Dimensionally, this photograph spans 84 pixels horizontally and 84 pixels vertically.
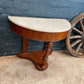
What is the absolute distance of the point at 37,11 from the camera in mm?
1142

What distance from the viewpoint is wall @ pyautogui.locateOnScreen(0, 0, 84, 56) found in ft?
3.46

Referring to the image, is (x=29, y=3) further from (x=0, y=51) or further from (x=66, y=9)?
(x=0, y=51)

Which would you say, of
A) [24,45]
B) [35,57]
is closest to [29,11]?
[24,45]

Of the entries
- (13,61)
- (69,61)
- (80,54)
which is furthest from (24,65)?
(80,54)

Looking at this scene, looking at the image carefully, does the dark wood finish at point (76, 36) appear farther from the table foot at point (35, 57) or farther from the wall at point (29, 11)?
the table foot at point (35, 57)

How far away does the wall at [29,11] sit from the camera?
3.46 ft

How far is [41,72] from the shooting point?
119cm

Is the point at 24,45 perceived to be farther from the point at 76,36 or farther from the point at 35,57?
the point at 76,36

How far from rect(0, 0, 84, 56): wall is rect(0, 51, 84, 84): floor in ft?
0.64

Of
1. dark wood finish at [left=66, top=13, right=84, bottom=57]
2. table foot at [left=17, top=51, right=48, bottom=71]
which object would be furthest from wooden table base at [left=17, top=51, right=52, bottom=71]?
dark wood finish at [left=66, top=13, right=84, bottom=57]

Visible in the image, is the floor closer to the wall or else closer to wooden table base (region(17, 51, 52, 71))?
wooden table base (region(17, 51, 52, 71))

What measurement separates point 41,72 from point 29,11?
737mm

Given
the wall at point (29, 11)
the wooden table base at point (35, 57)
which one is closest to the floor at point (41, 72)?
the wooden table base at point (35, 57)

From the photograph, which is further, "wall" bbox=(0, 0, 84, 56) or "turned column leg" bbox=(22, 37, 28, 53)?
"turned column leg" bbox=(22, 37, 28, 53)
